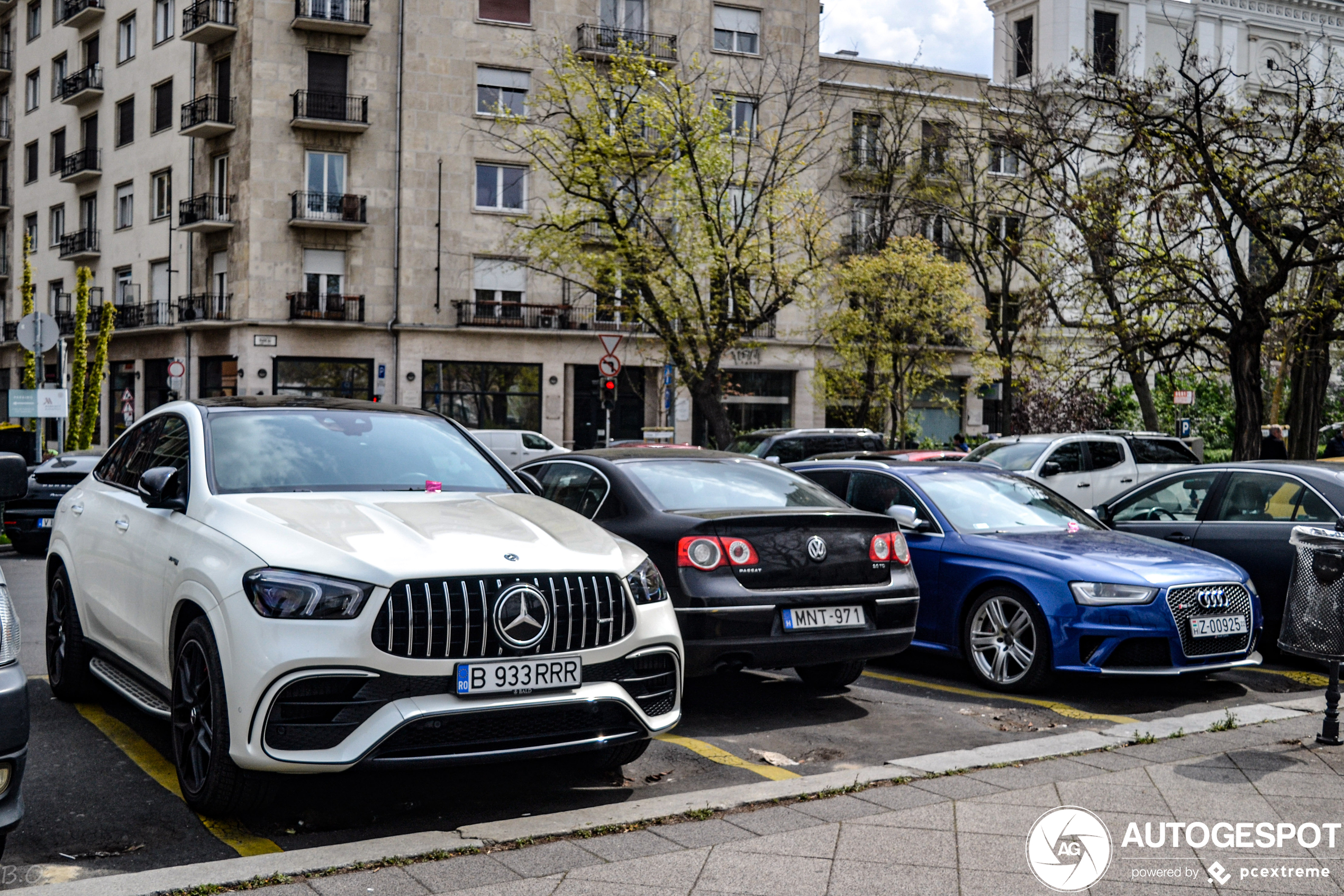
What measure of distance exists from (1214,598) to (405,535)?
5216 millimetres

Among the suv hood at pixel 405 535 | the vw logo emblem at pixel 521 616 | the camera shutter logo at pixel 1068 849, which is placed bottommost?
the camera shutter logo at pixel 1068 849

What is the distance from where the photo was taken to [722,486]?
7.79 meters

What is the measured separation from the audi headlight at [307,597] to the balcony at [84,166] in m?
47.2

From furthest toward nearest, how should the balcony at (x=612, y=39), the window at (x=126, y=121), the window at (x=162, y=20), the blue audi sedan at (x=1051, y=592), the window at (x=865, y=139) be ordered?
the window at (x=126, y=121) → the window at (x=162, y=20) → the window at (x=865, y=139) → the balcony at (x=612, y=39) → the blue audi sedan at (x=1051, y=592)

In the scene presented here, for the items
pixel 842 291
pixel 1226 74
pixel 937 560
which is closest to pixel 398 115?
pixel 842 291

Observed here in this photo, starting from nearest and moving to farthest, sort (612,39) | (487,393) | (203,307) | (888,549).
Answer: (888,549)
(203,307)
(487,393)
(612,39)

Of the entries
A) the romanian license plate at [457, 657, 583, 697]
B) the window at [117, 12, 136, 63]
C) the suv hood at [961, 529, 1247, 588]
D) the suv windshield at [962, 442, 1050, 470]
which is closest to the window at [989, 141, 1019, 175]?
the suv windshield at [962, 442, 1050, 470]

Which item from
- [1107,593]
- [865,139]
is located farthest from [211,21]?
[1107,593]

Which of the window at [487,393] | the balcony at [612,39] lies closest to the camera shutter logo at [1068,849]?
the window at [487,393]

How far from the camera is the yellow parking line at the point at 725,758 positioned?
6.02 m

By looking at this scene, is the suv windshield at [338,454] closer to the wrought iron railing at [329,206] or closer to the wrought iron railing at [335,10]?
the wrought iron railing at [329,206]

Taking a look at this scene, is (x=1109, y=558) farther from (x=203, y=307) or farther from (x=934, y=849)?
(x=203, y=307)

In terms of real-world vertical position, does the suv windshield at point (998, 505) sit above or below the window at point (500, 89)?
below

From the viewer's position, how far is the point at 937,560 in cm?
873
